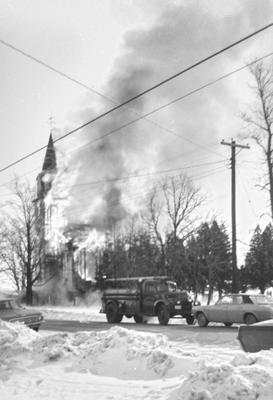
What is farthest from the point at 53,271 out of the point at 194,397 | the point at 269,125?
the point at 194,397

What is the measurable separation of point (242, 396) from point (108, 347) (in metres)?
4.32

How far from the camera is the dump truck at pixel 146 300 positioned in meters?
21.5

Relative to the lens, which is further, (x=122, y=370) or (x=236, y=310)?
(x=236, y=310)

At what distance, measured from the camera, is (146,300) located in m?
22.2

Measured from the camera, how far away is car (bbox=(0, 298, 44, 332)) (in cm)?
1731

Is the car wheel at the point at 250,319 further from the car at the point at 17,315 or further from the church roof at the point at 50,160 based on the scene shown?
the church roof at the point at 50,160

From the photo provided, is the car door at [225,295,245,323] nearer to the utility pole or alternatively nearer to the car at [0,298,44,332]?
the utility pole

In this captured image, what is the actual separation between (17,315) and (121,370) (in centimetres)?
1015

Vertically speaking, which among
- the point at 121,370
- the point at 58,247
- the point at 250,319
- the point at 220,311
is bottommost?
the point at 121,370

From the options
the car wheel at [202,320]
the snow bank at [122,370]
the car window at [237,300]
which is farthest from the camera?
the car wheel at [202,320]

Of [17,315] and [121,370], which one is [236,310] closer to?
[17,315]

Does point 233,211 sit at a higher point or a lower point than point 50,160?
lower

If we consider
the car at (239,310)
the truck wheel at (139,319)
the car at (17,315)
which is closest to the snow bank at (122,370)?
the car at (17,315)

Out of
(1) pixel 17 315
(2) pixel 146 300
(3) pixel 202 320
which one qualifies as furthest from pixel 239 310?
(1) pixel 17 315
